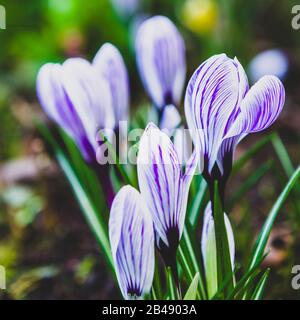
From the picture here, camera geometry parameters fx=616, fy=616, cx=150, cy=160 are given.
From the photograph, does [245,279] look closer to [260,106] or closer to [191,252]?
A: [191,252]

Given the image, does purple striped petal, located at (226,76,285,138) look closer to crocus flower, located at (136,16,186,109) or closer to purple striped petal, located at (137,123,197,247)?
purple striped petal, located at (137,123,197,247)

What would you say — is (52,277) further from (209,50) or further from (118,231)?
(209,50)

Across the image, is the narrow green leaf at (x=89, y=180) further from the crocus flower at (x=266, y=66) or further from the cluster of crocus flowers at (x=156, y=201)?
the crocus flower at (x=266, y=66)

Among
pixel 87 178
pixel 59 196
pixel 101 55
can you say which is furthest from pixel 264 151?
pixel 101 55

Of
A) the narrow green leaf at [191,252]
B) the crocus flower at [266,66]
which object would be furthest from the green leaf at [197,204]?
the crocus flower at [266,66]

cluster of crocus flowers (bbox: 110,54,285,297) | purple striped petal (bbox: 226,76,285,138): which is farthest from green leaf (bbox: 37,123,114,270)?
purple striped petal (bbox: 226,76,285,138)

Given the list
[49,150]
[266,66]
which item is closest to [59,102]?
[49,150]
